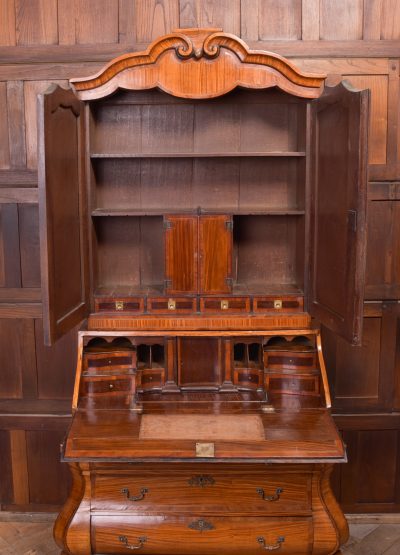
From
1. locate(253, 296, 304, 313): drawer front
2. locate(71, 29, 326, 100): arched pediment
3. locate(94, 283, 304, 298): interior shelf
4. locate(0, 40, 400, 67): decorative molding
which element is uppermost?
locate(0, 40, 400, 67): decorative molding

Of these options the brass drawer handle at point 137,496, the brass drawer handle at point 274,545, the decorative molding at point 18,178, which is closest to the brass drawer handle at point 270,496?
the brass drawer handle at point 274,545

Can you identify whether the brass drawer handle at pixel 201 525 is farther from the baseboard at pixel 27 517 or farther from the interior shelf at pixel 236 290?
the baseboard at pixel 27 517

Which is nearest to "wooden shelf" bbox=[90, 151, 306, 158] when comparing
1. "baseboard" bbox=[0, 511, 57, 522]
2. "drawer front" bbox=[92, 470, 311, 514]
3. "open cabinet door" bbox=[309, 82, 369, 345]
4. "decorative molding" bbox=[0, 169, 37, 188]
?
"open cabinet door" bbox=[309, 82, 369, 345]

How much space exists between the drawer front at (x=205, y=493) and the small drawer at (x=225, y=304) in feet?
2.25

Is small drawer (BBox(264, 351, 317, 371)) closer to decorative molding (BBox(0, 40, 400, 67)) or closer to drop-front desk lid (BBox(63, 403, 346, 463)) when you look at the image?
drop-front desk lid (BBox(63, 403, 346, 463))

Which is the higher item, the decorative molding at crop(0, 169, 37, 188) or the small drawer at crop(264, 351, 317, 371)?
the decorative molding at crop(0, 169, 37, 188)

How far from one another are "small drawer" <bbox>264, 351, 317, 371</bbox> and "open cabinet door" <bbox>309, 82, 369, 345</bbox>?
0.57 ft

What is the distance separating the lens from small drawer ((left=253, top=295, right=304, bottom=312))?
259 centimetres

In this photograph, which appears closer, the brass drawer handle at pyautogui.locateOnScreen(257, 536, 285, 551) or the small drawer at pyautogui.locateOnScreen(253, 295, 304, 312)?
the brass drawer handle at pyautogui.locateOnScreen(257, 536, 285, 551)

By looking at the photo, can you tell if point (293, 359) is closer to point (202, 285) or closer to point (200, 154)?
point (202, 285)

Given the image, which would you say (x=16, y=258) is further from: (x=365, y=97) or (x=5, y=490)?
(x=365, y=97)

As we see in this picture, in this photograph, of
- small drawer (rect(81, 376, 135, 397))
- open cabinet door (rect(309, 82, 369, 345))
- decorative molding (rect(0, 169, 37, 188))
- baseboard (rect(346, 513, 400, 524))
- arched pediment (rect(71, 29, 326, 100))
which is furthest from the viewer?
baseboard (rect(346, 513, 400, 524))

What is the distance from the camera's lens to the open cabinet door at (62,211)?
2.06 metres

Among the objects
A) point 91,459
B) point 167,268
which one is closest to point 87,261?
point 167,268
